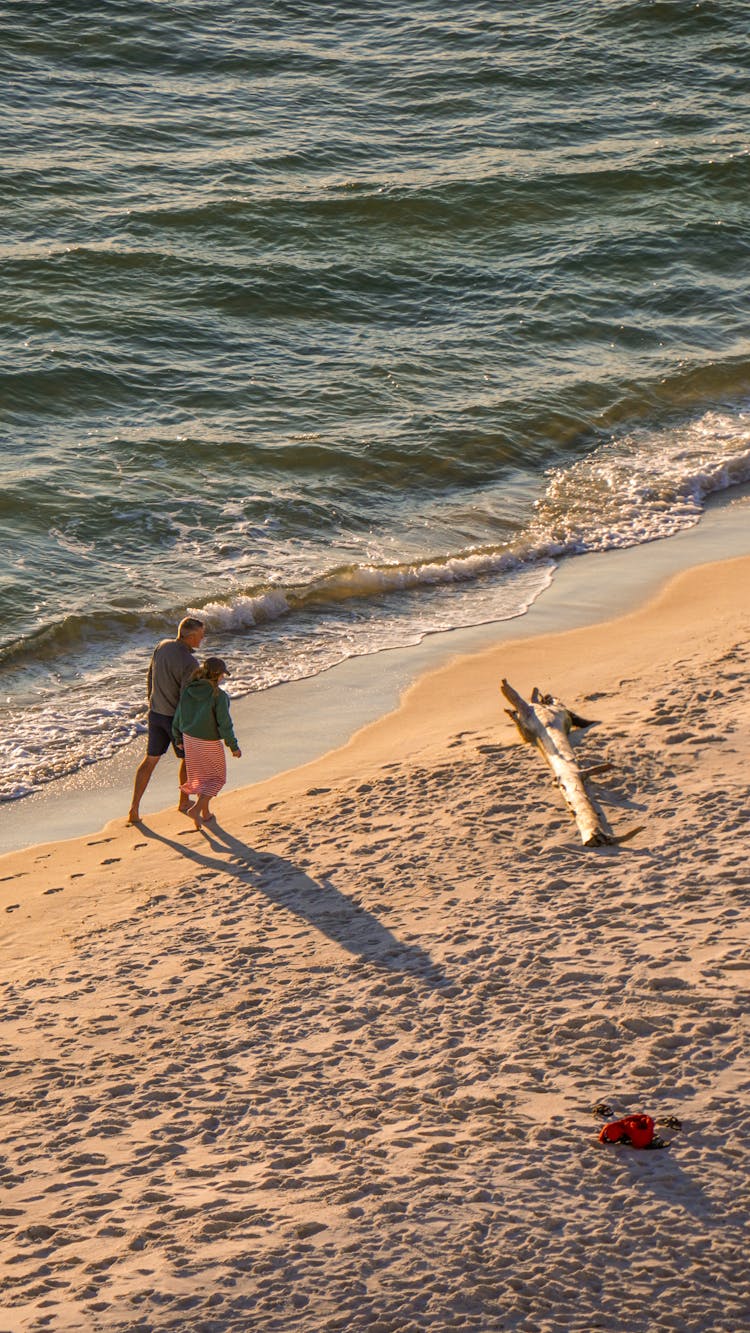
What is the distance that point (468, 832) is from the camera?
8.64 metres

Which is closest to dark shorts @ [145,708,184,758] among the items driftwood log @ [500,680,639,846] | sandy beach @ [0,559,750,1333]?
sandy beach @ [0,559,750,1333]

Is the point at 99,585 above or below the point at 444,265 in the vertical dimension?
below

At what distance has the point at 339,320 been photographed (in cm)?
1995

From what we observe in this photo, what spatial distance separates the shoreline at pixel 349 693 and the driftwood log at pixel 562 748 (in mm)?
1491

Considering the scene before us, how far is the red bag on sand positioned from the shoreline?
4777 millimetres

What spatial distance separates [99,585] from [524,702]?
524 centimetres

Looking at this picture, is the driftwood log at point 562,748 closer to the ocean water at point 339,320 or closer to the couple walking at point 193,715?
the couple walking at point 193,715

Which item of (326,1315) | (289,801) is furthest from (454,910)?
(326,1315)

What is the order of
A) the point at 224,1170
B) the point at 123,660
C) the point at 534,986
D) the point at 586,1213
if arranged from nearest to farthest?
1. the point at 586,1213
2. the point at 224,1170
3. the point at 534,986
4. the point at 123,660

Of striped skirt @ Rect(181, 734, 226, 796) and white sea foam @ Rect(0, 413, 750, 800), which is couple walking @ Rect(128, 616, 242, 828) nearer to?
striped skirt @ Rect(181, 734, 226, 796)

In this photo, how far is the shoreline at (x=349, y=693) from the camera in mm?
10164

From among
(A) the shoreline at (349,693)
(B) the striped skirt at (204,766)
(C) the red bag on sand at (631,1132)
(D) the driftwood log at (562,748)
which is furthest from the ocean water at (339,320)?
(C) the red bag on sand at (631,1132)

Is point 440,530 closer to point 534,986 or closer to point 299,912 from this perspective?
point 299,912

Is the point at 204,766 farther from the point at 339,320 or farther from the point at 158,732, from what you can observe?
the point at 339,320
